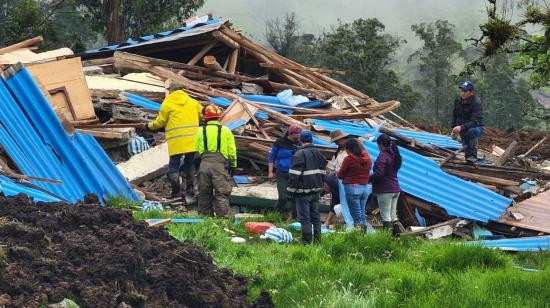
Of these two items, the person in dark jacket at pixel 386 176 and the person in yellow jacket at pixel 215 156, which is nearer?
the person in dark jacket at pixel 386 176

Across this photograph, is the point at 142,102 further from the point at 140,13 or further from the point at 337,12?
the point at 337,12

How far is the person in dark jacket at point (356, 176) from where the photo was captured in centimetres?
923

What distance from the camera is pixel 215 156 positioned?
9570 mm

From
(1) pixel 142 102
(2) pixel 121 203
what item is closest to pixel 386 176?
(2) pixel 121 203

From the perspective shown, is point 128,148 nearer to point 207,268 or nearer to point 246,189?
A: point 246,189

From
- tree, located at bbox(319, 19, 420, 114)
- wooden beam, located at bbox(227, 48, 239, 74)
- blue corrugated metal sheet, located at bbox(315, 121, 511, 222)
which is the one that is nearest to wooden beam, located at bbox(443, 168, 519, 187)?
blue corrugated metal sheet, located at bbox(315, 121, 511, 222)

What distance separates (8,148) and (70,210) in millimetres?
3454

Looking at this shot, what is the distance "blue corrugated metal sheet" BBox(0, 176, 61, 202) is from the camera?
7667 millimetres

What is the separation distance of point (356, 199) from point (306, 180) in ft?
5.35

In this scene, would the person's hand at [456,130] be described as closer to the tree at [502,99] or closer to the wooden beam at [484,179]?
the wooden beam at [484,179]

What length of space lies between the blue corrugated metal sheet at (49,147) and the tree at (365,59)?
91.3 feet

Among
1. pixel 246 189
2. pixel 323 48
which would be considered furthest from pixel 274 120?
pixel 323 48

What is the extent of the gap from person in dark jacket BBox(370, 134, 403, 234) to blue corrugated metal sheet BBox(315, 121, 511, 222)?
1.84m

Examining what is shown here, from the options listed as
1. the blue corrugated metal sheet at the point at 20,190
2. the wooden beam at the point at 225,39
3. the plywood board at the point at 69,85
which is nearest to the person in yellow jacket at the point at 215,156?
the blue corrugated metal sheet at the point at 20,190
